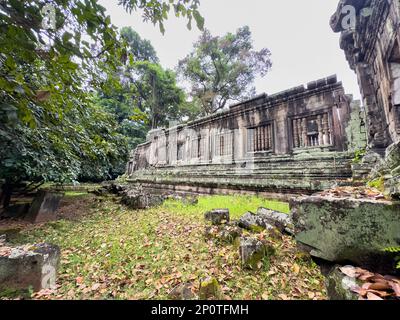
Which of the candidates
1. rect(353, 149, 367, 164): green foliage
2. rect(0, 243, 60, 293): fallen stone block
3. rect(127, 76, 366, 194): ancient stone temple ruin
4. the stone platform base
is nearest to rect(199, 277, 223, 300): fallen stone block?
rect(0, 243, 60, 293): fallen stone block

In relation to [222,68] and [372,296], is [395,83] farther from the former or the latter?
[222,68]

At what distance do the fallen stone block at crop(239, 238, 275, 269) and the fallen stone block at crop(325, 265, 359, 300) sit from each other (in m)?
0.98

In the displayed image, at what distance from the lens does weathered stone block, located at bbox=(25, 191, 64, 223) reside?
495cm

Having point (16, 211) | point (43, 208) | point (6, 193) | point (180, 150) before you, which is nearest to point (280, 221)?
point (43, 208)

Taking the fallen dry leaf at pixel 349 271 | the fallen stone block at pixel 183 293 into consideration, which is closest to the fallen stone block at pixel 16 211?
the fallen stone block at pixel 183 293

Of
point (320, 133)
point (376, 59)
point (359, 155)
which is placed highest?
point (376, 59)

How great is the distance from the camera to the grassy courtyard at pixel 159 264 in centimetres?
200

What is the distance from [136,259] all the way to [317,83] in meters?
7.36

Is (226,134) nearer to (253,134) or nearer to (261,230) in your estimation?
(253,134)

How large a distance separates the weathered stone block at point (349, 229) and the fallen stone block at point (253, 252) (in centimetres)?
86

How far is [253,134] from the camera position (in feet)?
27.5

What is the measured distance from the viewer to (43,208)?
16.5ft

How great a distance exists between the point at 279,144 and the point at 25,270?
7456 millimetres
